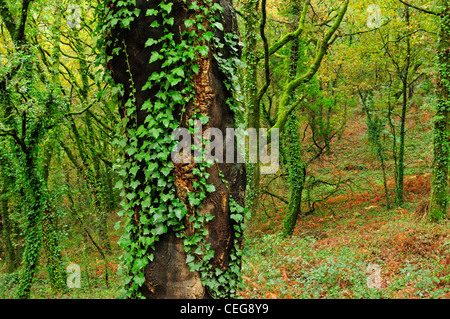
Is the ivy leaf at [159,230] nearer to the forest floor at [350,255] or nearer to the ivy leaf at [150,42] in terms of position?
the forest floor at [350,255]

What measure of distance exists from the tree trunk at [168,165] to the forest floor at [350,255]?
1.70 feet

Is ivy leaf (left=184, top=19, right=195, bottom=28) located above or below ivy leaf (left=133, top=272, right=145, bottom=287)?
above

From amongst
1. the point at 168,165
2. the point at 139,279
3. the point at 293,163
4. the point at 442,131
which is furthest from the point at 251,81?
the point at 139,279

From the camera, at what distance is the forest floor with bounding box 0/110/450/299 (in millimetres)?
6129

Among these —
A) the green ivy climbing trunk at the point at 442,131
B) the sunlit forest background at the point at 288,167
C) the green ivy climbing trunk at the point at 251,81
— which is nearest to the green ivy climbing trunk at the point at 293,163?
the sunlit forest background at the point at 288,167

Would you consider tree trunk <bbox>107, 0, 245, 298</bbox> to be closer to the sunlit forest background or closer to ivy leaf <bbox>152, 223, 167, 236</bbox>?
ivy leaf <bbox>152, 223, 167, 236</bbox>

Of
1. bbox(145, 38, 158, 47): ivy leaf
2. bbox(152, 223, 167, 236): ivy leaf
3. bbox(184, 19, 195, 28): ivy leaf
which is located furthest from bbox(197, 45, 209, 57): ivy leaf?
bbox(152, 223, 167, 236): ivy leaf

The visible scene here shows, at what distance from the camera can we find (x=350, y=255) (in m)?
8.75

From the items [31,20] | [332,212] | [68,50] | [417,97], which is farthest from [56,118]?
[417,97]

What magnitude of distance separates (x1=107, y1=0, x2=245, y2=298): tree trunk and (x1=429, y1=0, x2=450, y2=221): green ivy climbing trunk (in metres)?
10.1

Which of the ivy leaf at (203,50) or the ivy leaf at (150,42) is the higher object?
the ivy leaf at (150,42)

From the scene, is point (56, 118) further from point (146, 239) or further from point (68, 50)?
point (146, 239)

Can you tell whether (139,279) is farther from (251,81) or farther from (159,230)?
(251,81)

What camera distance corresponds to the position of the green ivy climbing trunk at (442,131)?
991cm
